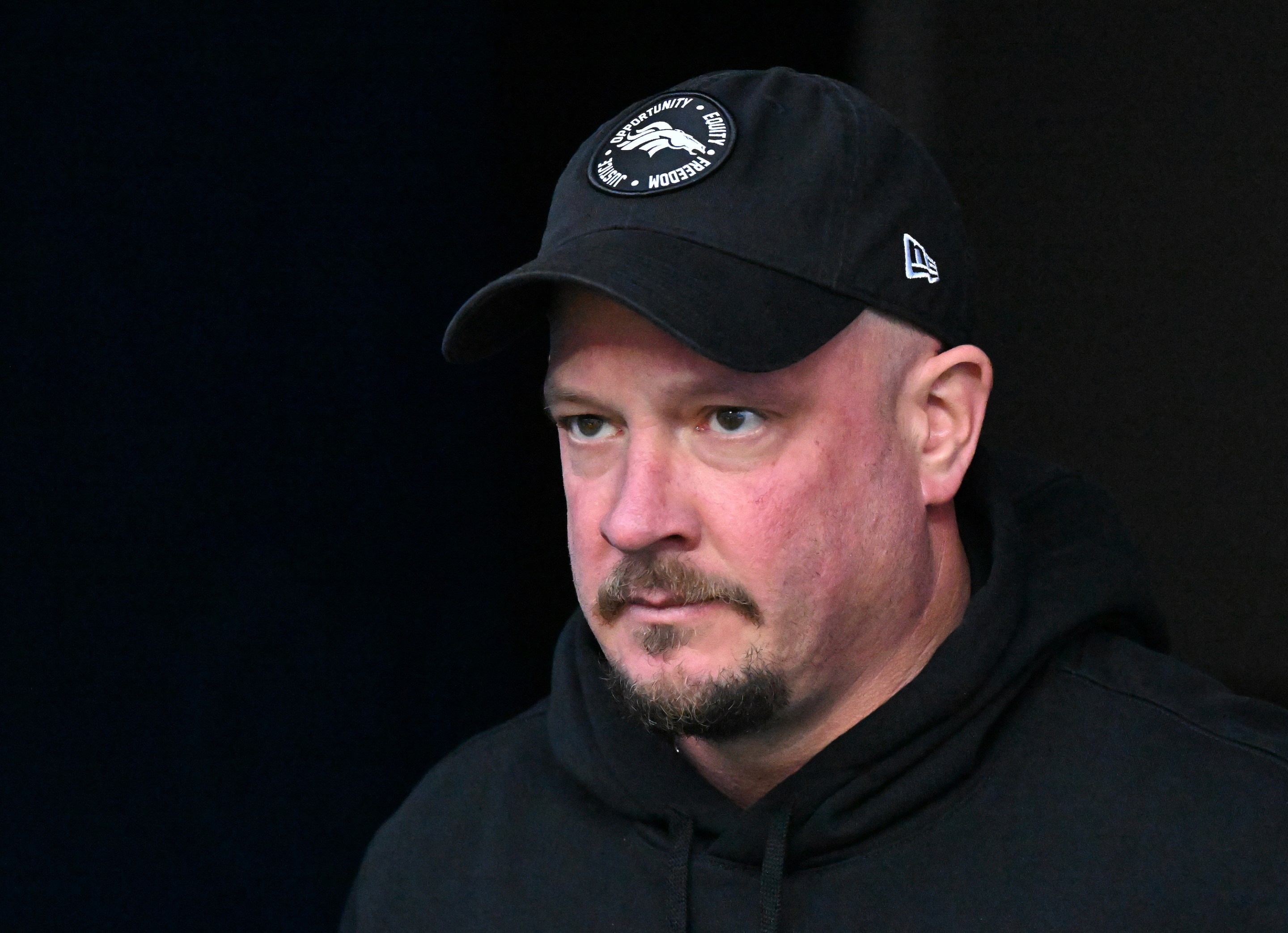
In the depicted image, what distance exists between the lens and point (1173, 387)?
201 cm

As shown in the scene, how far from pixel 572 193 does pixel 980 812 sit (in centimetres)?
61

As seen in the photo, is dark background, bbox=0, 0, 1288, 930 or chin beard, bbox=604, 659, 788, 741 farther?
dark background, bbox=0, 0, 1288, 930

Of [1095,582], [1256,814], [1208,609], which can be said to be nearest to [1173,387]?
[1208,609]

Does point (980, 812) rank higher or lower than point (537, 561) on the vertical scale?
higher

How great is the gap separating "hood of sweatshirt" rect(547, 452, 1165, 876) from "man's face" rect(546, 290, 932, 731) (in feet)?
0.23

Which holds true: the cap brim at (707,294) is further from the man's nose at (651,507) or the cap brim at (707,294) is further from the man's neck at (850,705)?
the man's neck at (850,705)

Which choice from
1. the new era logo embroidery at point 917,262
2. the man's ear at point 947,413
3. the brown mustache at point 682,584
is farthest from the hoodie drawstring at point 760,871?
the new era logo embroidery at point 917,262

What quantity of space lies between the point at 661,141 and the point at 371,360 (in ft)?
2.62

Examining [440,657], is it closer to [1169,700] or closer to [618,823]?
[618,823]

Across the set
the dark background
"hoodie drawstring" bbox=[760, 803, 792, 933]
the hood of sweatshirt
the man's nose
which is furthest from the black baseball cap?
the dark background

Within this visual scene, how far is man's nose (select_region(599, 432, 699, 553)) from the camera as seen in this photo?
1.13m

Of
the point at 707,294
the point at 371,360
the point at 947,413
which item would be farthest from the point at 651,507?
the point at 371,360

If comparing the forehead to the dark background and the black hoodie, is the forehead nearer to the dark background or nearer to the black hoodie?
the black hoodie

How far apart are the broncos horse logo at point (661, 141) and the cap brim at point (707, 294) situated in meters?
0.08
